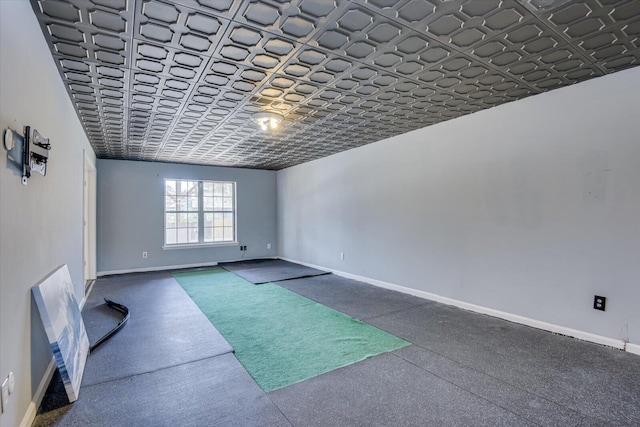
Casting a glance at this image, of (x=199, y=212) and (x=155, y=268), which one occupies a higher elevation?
(x=199, y=212)

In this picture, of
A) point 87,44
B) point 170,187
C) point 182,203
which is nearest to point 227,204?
point 182,203

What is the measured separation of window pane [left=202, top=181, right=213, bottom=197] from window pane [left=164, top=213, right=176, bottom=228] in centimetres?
84

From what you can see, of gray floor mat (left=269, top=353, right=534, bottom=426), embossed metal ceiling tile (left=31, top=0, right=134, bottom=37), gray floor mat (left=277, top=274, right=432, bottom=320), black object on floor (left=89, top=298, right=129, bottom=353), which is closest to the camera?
embossed metal ceiling tile (left=31, top=0, right=134, bottom=37)

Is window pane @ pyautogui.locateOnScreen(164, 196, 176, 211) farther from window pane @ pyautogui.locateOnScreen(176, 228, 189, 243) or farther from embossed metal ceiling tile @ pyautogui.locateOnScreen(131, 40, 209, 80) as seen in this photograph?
embossed metal ceiling tile @ pyautogui.locateOnScreen(131, 40, 209, 80)

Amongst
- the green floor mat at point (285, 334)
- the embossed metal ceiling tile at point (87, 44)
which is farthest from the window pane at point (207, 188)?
the embossed metal ceiling tile at point (87, 44)

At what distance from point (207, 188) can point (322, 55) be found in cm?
565

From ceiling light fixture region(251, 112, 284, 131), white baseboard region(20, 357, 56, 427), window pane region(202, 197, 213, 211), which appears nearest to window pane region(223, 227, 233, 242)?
window pane region(202, 197, 213, 211)

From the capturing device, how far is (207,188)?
7.25 m

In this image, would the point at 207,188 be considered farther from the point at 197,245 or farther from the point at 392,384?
the point at 392,384

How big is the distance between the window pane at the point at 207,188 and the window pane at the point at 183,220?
65 cm

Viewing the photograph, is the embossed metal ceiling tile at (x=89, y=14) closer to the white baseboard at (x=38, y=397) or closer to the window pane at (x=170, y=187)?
the white baseboard at (x=38, y=397)

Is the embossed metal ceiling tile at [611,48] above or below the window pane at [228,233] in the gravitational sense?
above

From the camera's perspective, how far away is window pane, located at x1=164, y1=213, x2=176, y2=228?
22.1 feet

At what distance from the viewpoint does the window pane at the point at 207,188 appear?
23.6ft
